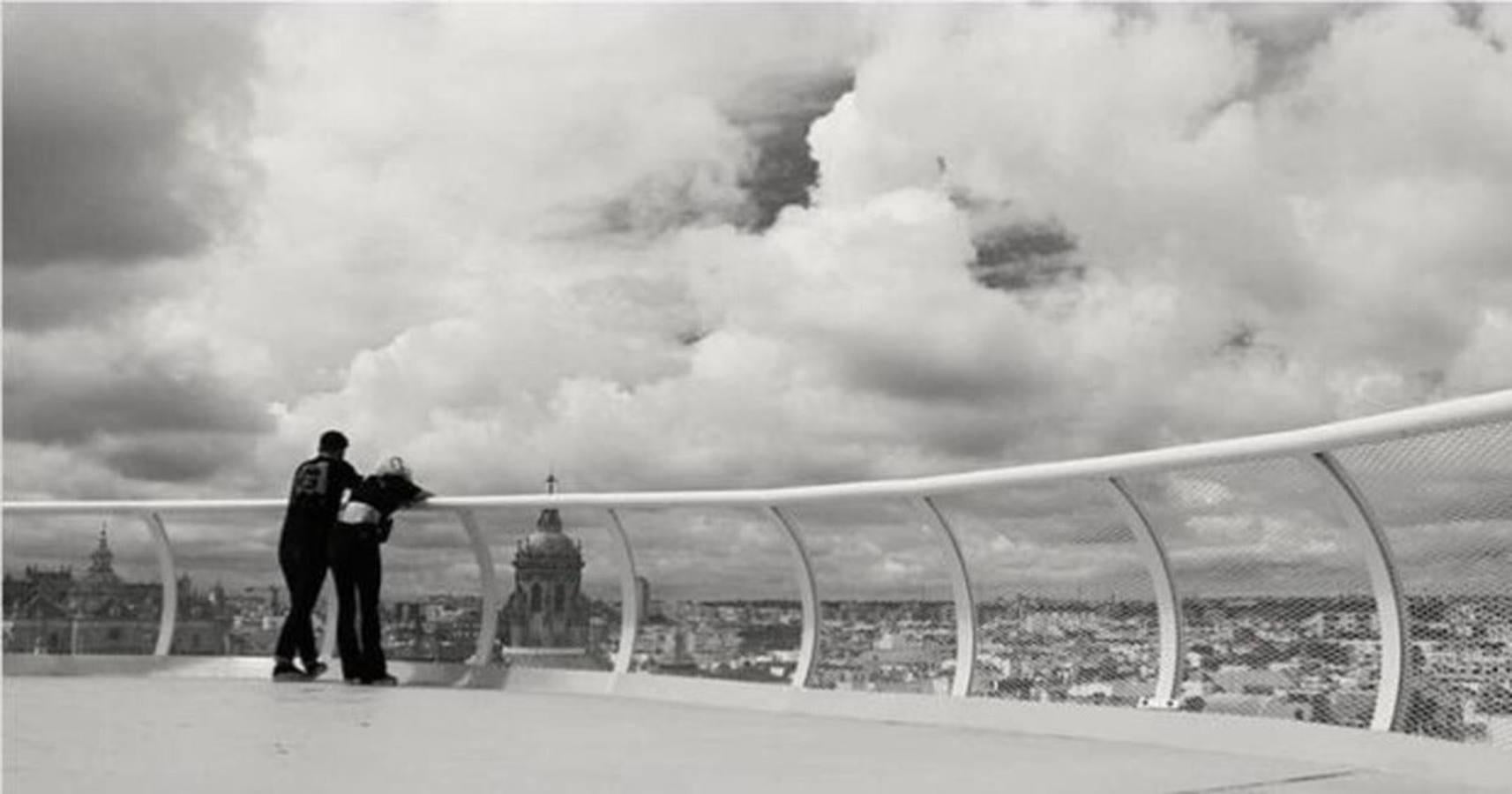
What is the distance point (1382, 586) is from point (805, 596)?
3.46m

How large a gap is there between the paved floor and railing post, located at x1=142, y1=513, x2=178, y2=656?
307 centimetres

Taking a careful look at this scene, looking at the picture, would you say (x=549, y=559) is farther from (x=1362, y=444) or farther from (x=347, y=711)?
(x=1362, y=444)

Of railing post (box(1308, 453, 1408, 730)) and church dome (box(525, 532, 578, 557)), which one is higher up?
church dome (box(525, 532, 578, 557))

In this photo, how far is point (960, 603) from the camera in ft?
23.1

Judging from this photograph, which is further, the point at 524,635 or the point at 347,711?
the point at 524,635

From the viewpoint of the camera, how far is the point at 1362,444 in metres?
4.99

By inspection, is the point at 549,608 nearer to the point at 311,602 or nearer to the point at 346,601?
the point at 346,601

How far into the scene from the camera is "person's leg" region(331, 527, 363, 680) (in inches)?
410

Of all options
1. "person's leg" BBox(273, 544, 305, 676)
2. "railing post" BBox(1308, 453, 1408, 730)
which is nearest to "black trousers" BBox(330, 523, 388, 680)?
"person's leg" BBox(273, 544, 305, 676)

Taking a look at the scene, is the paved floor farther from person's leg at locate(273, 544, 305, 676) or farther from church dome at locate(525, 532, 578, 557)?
person's leg at locate(273, 544, 305, 676)

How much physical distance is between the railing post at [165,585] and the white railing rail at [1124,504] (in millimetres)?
2388

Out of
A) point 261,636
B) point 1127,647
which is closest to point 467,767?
point 1127,647

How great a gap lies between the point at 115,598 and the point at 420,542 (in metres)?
2.82

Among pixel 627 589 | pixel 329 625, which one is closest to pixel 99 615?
pixel 329 625
